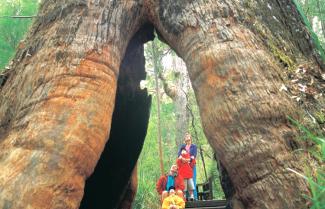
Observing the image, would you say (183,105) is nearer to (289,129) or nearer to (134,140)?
(134,140)

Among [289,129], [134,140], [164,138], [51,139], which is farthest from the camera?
[164,138]

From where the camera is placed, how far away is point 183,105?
1500 cm

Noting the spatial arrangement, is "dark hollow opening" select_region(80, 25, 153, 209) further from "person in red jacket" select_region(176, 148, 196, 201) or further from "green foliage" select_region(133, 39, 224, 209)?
"green foliage" select_region(133, 39, 224, 209)

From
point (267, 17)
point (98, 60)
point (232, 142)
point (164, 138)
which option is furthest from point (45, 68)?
point (164, 138)

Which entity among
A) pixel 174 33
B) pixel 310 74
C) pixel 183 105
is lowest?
pixel 310 74

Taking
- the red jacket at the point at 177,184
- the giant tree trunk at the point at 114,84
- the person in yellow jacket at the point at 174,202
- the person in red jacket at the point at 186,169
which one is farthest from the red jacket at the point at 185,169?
the giant tree trunk at the point at 114,84

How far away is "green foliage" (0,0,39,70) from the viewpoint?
11656 millimetres

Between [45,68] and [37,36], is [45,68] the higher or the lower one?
the lower one

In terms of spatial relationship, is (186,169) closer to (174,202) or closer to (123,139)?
(174,202)

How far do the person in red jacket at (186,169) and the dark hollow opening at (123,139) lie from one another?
2.20 meters

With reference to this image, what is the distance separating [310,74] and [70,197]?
2.27 metres

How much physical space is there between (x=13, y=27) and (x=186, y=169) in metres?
7.02

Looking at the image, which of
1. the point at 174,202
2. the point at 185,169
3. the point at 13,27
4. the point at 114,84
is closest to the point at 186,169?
the point at 185,169

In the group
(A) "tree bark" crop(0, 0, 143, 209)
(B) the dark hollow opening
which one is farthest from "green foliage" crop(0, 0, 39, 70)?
(A) "tree bark" crop(0, 0, 143, 209)
